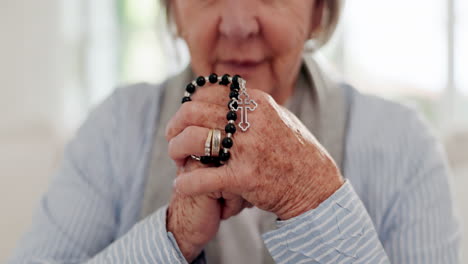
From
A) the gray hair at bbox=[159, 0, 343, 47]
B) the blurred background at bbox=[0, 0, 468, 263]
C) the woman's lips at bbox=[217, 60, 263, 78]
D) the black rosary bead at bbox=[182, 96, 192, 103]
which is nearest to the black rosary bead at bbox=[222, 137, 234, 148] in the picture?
the black rosary bead at bbox=[182, 96, 192, 103]

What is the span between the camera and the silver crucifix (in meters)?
0.74

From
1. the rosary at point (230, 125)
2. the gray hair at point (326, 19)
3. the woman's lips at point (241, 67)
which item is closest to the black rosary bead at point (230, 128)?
the rosary at point (230, 125)

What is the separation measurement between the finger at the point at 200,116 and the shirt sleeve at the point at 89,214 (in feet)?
0.58

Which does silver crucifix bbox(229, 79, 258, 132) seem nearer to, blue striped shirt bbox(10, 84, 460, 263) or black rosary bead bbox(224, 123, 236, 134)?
black rosary bead bbox(224, 123, 236, 134)

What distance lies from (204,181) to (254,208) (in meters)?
0.36

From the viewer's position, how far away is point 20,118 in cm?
271

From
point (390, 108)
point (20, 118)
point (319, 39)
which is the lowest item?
point (20, 118)

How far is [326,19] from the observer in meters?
1.14

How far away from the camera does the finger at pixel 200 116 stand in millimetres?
758

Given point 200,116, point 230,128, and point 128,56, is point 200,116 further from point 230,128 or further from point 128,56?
point 128,56

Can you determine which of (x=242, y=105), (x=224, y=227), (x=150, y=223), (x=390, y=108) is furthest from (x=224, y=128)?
(x=390, y=108)

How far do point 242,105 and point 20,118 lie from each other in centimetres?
231

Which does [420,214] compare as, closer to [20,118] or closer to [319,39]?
[319,39]

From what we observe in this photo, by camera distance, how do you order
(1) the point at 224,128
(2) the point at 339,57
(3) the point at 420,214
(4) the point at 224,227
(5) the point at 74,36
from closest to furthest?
(1) the point at 224,128 < (3) the point at 420,214 < (4) the point at 224,227 < (5) the point at 74,36 < (2) the point at 339,57
